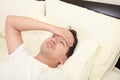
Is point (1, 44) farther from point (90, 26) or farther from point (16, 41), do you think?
point (90, 26)

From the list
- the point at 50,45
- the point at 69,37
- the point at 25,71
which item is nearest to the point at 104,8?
the point at 69,37

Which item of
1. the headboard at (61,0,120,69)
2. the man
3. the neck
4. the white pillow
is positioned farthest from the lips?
the headboard at (61,0,120,69)

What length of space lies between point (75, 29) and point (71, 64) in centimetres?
30

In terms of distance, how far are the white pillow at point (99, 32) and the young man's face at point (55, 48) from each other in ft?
0.72

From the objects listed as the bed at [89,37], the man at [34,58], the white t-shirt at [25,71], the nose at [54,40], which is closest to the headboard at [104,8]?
the bed at [89,37]

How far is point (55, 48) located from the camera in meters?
1.34

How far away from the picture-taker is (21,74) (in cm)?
120

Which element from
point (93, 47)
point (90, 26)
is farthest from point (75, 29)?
point (93, 47)

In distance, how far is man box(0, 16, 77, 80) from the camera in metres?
1.21

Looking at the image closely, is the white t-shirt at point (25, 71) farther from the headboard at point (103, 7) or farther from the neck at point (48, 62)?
the headboard at point (103, 7)

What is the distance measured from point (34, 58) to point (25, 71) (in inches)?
5.2

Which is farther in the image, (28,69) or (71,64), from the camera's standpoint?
(71,64)

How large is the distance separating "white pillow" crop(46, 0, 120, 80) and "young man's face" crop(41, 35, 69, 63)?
22 cm

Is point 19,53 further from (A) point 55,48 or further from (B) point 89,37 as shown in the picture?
(B) point 89,37
